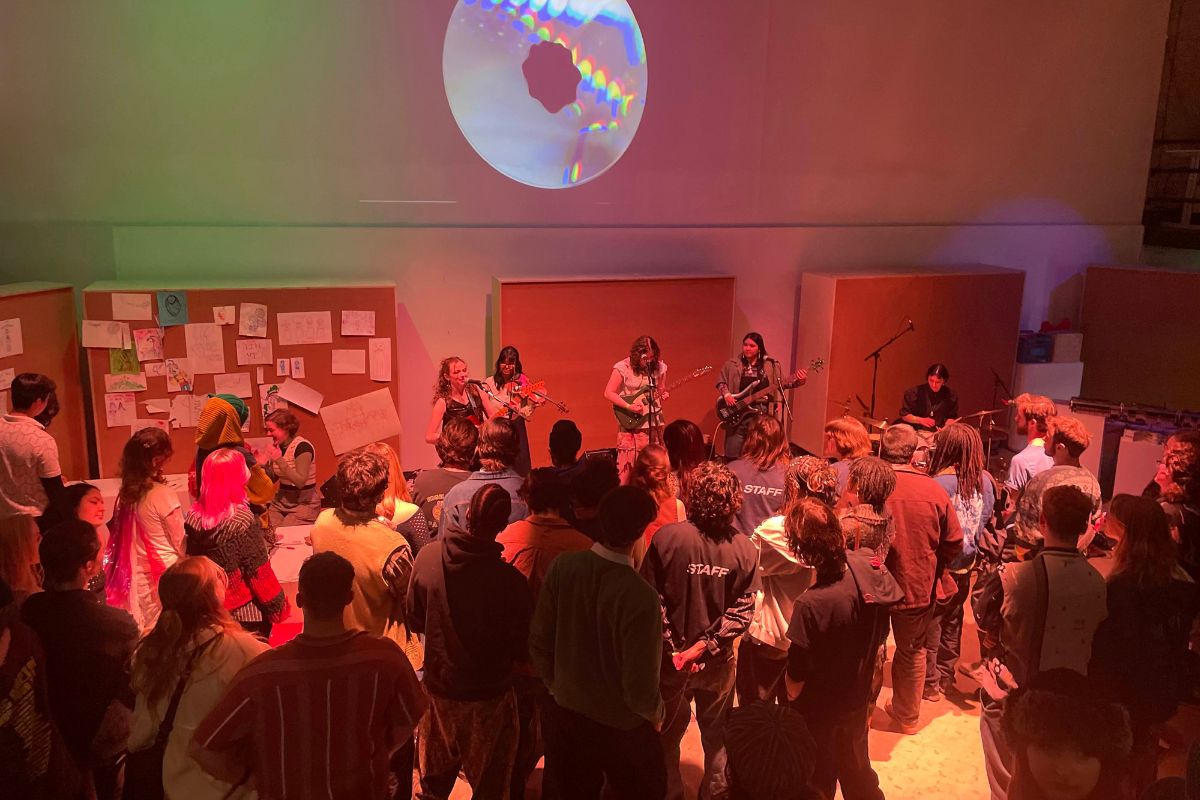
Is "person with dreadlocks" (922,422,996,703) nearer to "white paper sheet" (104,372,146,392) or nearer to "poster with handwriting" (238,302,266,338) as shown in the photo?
"poster with handwriting" (238,302,266,338)

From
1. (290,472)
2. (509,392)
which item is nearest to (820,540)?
(290,472)

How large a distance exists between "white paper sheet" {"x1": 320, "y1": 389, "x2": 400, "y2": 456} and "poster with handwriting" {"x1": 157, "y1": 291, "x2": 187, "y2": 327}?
108 centimetres

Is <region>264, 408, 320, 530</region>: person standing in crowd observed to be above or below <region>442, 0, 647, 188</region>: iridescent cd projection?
below

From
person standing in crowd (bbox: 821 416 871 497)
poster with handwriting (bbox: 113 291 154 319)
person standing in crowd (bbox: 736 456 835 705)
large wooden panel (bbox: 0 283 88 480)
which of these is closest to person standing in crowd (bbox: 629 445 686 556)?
person standing in crowd (bbox: 736 456 835 705)

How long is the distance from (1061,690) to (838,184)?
5.77 meters

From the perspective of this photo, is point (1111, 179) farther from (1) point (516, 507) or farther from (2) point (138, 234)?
(2) point (138, 234)

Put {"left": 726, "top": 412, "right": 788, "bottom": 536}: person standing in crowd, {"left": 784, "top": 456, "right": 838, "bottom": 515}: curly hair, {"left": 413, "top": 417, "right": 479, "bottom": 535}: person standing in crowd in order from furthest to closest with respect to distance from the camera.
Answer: {"left": 726, "top": 412, "right": 788, "bottom": 536}: person standing in crowd
{"left": 413, "top": 417, "right": 479, "bottom": 535}: person standing in crowd
{"left": 784, "top": 456, "right": 838, "bottom": 515}: curly hair

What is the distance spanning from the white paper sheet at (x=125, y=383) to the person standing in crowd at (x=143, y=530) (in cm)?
262

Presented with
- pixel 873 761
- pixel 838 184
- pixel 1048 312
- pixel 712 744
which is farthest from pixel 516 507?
pixel 1048 312

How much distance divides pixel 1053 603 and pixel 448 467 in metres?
2.31

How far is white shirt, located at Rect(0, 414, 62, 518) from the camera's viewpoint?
4.00 meters

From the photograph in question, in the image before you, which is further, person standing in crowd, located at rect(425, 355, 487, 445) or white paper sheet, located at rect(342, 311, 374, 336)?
white paper sheet, located at rect(342, 311, 374, 336)

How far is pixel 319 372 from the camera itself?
612cm

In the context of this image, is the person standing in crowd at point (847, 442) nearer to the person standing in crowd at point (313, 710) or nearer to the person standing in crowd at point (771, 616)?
the person standing in crowd at point (771, 616)
